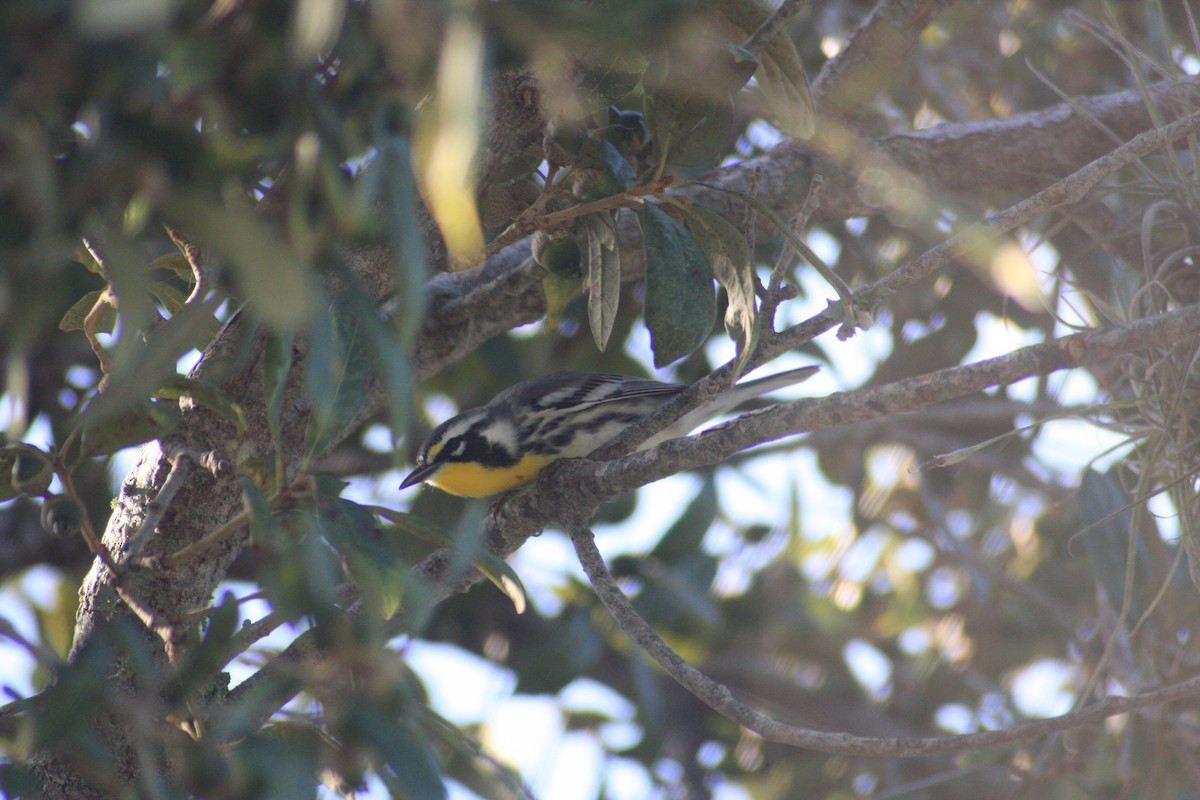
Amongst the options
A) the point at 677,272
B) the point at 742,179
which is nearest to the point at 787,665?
the point at 742,179

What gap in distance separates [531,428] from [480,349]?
13.5 inches

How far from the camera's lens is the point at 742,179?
2602mm

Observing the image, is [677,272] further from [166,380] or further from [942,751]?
[942,751]

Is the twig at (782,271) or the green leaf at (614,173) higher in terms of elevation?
the green leaf at (614,173)

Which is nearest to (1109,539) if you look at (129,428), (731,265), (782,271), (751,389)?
(751,389)

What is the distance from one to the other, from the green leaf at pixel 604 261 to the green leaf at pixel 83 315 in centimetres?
83

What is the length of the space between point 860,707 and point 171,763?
3544mm

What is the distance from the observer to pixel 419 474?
3289 mm

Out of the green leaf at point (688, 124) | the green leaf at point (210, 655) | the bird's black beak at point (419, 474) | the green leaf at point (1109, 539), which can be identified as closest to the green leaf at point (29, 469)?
the green leaf at point (210, 655)

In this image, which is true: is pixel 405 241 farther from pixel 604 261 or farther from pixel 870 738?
pixel 870 738

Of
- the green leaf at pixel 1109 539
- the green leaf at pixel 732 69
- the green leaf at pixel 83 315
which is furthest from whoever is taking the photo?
the green leaf at pixel 1109 539

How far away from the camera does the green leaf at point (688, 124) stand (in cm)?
173

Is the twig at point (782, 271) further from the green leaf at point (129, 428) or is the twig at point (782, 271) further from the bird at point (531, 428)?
the bird at point (531, 428)

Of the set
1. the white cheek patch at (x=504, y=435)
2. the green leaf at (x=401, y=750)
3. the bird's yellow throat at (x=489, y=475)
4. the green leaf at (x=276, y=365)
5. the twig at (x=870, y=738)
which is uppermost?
the white cheek patch at (x=504, y=435)
